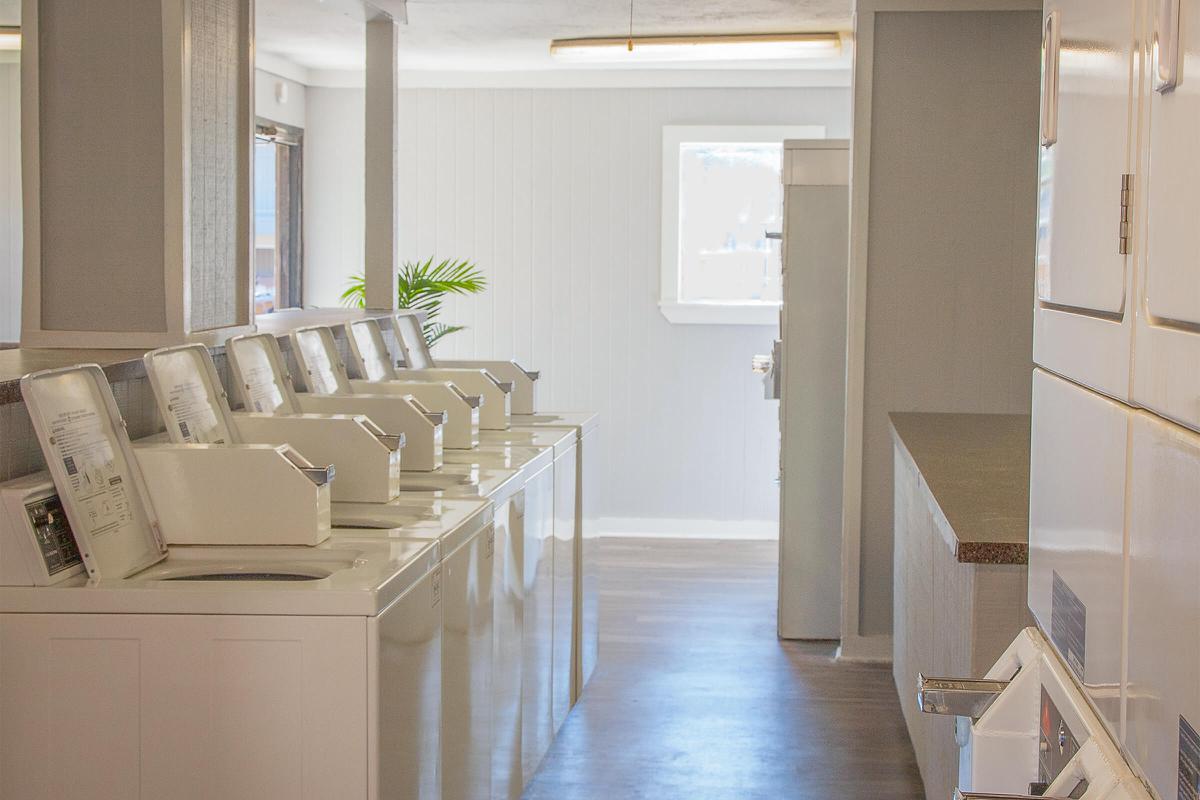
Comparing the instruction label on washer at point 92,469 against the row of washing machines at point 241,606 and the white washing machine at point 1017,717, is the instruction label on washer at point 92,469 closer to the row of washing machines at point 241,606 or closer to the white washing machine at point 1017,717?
the row of washing machines at point 241,606

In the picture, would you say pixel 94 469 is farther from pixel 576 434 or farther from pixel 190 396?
pixel 576 434

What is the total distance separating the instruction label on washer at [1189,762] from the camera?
82cm

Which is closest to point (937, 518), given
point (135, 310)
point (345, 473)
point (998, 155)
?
point (345, 473)

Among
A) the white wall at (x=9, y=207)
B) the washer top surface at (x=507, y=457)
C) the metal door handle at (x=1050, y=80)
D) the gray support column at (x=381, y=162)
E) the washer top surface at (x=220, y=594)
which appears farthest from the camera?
the white wall at (x=9, y=207)

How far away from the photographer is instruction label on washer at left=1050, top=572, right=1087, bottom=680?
115 cm

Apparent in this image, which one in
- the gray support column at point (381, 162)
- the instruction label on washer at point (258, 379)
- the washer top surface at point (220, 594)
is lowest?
the washer top surface at point (220, 594)

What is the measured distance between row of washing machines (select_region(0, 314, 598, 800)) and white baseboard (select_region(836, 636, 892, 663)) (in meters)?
2.15

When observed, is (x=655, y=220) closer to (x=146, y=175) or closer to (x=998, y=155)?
(x=998, y=155)

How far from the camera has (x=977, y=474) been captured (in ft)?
10.4

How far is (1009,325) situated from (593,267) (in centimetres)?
333

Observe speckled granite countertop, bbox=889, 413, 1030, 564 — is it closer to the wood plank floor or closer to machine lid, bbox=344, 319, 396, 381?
the wood plank floor

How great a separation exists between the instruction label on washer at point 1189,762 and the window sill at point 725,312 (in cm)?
680

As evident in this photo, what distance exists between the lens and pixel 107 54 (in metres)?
3.08

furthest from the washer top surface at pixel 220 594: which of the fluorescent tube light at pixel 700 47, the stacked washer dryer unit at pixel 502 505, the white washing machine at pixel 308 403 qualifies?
the fluorescent tube light at pixel 700 47
